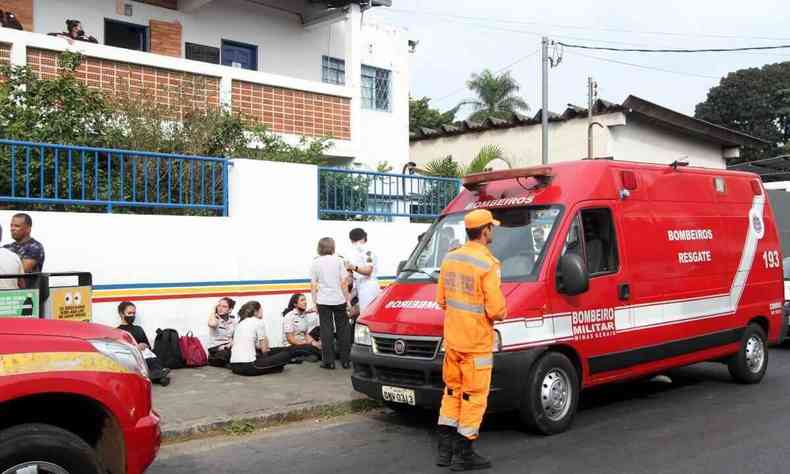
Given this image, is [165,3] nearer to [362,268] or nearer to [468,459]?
[362,268]

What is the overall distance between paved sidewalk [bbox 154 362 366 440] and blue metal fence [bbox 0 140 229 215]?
7.05ft

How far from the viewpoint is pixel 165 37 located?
1523cm

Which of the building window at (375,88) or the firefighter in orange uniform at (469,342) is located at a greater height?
the building window at (375,88)

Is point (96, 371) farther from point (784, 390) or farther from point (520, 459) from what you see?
point (784, 390)

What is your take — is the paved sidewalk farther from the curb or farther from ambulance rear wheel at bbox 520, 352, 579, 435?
ambulance rear wheel at bbox 520, 352, 579, 435

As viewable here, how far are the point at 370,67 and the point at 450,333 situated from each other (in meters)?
13.5

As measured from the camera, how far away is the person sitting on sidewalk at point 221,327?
30.7ft

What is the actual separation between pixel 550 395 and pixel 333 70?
13.2m

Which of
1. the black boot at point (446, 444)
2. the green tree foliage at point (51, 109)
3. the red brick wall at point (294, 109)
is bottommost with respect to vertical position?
the black boot at point (446, 444)

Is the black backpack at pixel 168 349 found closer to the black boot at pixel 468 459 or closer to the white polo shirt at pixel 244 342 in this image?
the white polo shirt at pixel 244 342

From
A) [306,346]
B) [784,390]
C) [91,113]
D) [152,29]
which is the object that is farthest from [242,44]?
[784,390]

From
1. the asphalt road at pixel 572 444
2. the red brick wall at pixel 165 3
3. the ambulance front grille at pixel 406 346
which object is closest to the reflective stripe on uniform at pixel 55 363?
the asphalt road at pixel 572 444

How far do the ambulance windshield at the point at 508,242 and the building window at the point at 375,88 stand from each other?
10.8 metres

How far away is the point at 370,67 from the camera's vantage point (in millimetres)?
18047
